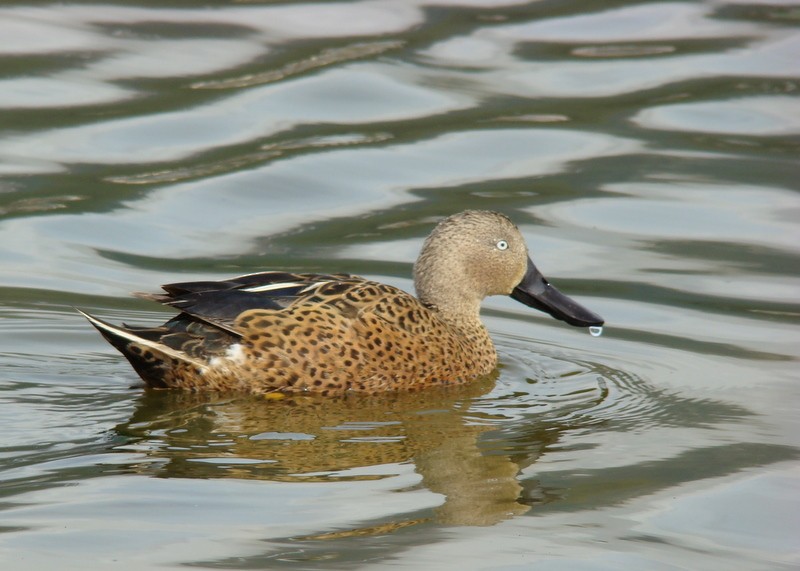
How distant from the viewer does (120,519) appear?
562 cm

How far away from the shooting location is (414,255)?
10.2 m

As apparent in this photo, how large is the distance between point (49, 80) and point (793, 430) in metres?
8.09

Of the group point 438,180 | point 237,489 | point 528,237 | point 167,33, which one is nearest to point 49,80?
point 167,33

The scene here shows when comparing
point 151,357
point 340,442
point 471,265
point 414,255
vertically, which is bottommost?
point 340,442

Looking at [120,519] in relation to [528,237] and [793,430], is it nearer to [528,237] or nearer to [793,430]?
[793,430]

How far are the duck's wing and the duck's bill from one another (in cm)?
146

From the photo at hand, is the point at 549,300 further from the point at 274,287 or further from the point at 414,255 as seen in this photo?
the point at 274,287

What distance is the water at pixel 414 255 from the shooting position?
574 centimetres

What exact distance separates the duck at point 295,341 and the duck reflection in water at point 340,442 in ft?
0.35

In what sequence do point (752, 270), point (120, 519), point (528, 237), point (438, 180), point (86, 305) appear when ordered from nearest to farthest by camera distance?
point (120, 519) < point (86, 305) < point (752, 270) < point (528, 237) < point (438, 180)

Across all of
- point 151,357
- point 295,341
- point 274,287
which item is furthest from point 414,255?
point 151,357

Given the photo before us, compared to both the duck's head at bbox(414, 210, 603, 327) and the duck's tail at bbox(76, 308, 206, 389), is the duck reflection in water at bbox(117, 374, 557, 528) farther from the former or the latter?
the duck's head at bbox(414, 210, 603, 327)

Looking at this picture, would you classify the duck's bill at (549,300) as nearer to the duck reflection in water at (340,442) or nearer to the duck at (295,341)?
the duck at (295,341)

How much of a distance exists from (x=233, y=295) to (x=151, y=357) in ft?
1.67
